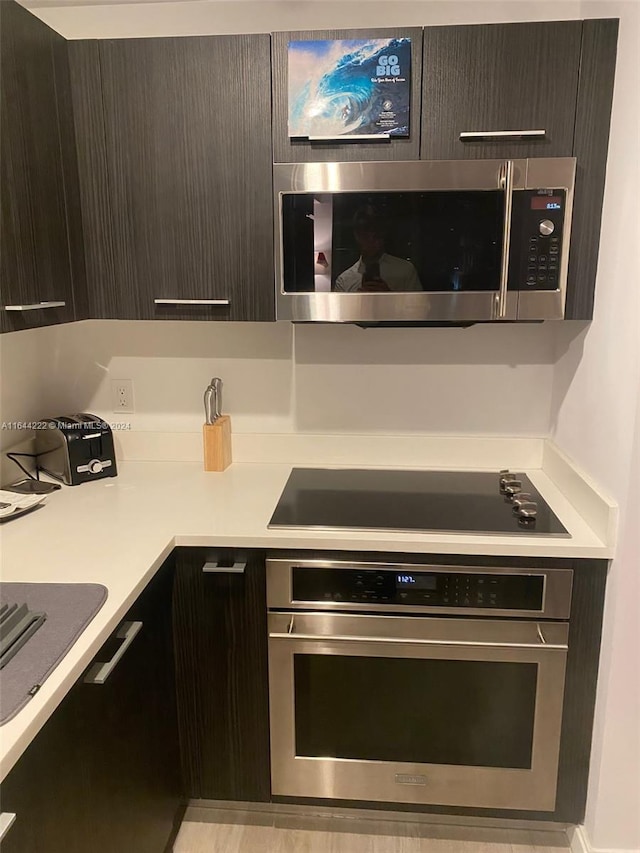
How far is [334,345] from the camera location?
2074mm

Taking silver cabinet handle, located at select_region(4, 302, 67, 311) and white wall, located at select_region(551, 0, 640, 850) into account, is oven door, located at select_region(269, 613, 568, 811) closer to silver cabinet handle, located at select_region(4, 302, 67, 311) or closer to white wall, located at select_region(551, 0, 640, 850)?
white wall, located at select_region(551, 0, 640, 850)

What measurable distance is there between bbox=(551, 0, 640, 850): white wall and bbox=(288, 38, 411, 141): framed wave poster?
1.63 ft

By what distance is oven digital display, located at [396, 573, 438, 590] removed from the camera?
158cm

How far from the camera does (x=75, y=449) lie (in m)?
1.94

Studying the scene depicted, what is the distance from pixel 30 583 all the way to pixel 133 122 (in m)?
1.16

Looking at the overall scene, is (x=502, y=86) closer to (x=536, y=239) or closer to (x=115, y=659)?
(x=536, y=239)

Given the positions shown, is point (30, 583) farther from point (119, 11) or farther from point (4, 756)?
point (119, 11)

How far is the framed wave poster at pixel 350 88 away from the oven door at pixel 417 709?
3.91ft

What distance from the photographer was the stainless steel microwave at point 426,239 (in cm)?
158

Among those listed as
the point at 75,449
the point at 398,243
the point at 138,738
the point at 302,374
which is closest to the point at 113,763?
the point at 138,738

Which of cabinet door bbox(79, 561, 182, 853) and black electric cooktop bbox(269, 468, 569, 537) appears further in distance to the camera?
black electric cooktop bbox(269, 468, 569, 537)

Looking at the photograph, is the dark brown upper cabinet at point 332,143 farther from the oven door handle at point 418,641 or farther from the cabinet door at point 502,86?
the oven door handle at point 418,641

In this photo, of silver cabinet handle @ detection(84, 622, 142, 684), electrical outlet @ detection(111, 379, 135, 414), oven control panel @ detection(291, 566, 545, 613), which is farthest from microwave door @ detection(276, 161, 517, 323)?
silver cabinet handle @ detection(84, 622, 142, 684)

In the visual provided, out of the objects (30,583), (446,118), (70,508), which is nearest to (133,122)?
(446,118)
